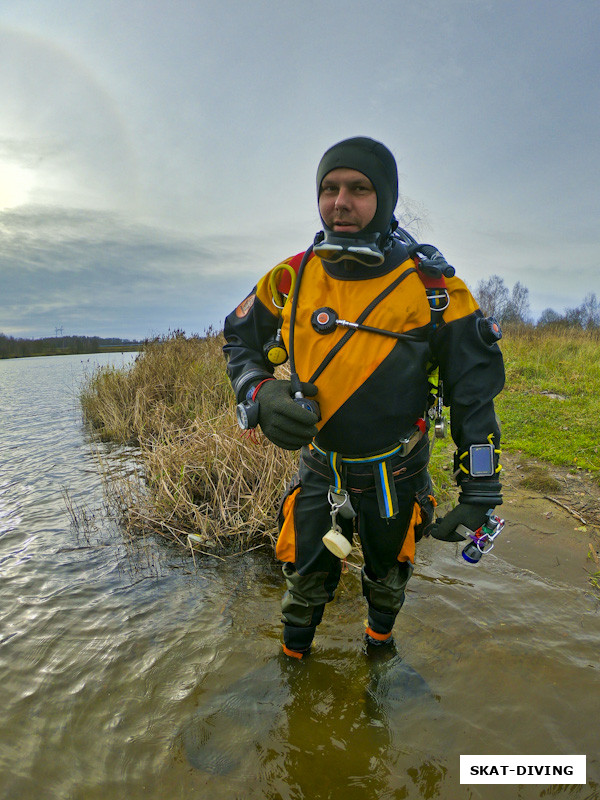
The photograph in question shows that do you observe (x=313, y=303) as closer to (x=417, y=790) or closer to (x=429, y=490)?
(x=429, y=490)

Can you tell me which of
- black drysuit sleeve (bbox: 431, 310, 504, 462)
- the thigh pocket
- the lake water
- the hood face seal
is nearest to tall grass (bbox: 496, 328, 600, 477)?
the lake water

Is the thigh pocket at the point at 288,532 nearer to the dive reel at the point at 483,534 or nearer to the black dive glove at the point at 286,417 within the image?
the black dive glove at the point at 286,417

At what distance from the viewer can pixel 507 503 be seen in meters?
4.40

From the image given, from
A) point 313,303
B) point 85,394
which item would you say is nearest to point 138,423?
point 85,394

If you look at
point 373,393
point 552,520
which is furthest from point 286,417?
point 552,520

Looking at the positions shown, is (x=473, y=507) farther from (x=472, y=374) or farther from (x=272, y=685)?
(x=272, y=685)

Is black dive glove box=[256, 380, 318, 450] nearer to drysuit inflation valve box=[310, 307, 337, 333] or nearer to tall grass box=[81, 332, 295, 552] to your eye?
drysuit inflation valve box=[310, 307, 337, 333]

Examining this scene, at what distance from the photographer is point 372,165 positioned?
186 centimetres

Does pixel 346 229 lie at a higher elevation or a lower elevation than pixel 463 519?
higher

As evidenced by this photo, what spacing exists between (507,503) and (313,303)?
3.60m

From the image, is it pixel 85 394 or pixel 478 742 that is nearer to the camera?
pixel 478 742

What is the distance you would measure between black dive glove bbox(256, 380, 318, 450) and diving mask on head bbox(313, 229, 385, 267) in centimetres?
56

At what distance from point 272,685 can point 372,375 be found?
1802 millimetres

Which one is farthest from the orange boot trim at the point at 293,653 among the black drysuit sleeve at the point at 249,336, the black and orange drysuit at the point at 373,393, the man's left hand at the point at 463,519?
the black drysuit sleeve at the point at 249,336
